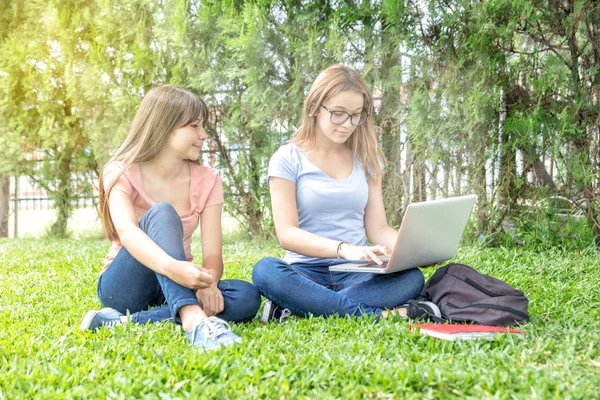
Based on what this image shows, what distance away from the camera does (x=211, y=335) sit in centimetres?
251

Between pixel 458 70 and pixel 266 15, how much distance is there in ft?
6.08

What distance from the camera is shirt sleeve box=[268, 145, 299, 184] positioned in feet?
10.5

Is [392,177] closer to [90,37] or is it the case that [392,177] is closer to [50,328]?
[50,328]

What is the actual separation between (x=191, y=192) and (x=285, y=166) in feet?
1.53

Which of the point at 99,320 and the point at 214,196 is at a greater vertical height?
the point at 214,196

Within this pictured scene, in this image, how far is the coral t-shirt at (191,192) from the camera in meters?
2.99

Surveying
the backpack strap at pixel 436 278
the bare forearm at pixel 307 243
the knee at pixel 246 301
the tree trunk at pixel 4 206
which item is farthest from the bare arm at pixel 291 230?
the tree trunk at pixel 4 206

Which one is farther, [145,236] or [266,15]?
[266,15]

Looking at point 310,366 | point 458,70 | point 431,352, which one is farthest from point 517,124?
point 310,366

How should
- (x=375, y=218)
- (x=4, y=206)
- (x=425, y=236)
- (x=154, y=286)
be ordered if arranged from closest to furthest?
1. (x=425, y=236)
2. (x=154, y=286)
3. (x=375, y=218)
4. (x=4, y=206)

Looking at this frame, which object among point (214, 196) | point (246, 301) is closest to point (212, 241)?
point (214, 196)

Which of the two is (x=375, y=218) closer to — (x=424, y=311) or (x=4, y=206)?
(x=424, y=311)

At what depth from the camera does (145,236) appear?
272 centimetres

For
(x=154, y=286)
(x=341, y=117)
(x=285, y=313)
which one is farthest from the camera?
(x=341, y=117)
